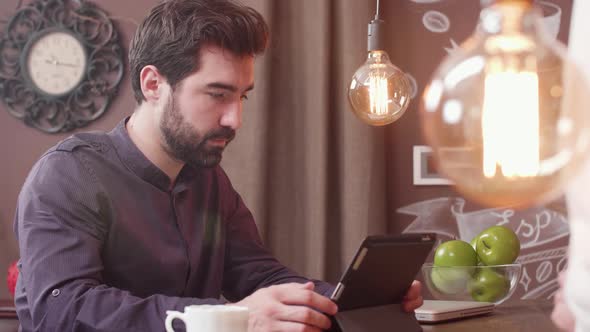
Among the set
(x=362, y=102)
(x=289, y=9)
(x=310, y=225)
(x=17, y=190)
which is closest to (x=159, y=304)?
(x=362, y=102)

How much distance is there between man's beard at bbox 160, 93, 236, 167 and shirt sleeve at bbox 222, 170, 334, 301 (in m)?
0.21

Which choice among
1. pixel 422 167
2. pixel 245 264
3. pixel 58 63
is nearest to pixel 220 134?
pixel 245 264

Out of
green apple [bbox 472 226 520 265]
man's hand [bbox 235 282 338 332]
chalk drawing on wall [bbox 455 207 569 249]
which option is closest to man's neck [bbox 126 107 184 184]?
man's hand [bbox 235 282 338 332]

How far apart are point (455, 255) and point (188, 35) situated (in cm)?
81

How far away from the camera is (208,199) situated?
2.04 metres

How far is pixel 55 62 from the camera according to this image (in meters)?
3.20

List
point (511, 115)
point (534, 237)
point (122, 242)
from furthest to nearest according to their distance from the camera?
point (534, 237) < point (122, 242) < point (511, 115)

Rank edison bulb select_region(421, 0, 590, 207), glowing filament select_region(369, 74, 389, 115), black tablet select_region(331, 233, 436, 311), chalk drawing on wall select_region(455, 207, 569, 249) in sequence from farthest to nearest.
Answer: chalk drawing on wall select_region(455, 207, 569, 249) → glowing filament select_region(369, 74, 389, 115) → black tablet select_region(331, 233, 436, 311) → edison bulb select_region(421, 0, 590, 207)

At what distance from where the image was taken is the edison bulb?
1.94ft

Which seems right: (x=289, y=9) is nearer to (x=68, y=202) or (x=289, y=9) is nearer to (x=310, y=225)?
(x=310, y=225)

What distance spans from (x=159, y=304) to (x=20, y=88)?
1993 millimetres

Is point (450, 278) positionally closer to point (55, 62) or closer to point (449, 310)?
point (449, 310)

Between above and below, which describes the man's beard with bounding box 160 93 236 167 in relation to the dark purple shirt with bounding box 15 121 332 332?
above

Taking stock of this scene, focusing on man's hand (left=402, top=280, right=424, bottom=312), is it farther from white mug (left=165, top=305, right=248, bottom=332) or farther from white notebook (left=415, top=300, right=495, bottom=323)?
white mug (left=165, top=305, right=248, bottom=332)
